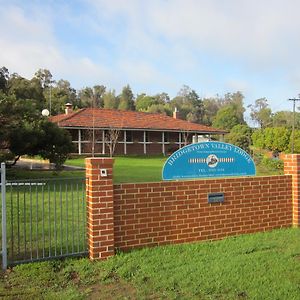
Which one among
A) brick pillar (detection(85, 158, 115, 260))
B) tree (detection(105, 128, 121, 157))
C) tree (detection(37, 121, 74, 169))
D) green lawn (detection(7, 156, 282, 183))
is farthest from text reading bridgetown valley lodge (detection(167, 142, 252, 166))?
tree (detection(105, 128, 121, 157))

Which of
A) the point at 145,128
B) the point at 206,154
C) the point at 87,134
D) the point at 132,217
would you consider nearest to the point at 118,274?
the point at 132,217

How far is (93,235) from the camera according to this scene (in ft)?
17.4

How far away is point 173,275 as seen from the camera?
15.3ft

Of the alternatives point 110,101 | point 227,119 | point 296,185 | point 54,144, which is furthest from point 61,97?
point 296,185

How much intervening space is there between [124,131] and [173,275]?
31146 mm

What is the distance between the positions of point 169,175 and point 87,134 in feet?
89.6

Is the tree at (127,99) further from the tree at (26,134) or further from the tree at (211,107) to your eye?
the tree at (26,134)

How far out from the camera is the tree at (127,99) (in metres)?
81.1

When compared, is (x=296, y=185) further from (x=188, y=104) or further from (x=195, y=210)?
(x=188, y=104)

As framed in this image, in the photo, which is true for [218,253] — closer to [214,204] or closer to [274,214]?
[214,204]

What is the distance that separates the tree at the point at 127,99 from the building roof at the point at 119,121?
133 feet

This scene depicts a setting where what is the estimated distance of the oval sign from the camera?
6.23m

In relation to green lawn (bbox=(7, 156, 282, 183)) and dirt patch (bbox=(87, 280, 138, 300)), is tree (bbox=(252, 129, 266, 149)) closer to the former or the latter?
green lawn (bbox=(7, 156, 282, 183))

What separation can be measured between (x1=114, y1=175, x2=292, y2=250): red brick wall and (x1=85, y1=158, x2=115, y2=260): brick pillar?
0.18 metres
